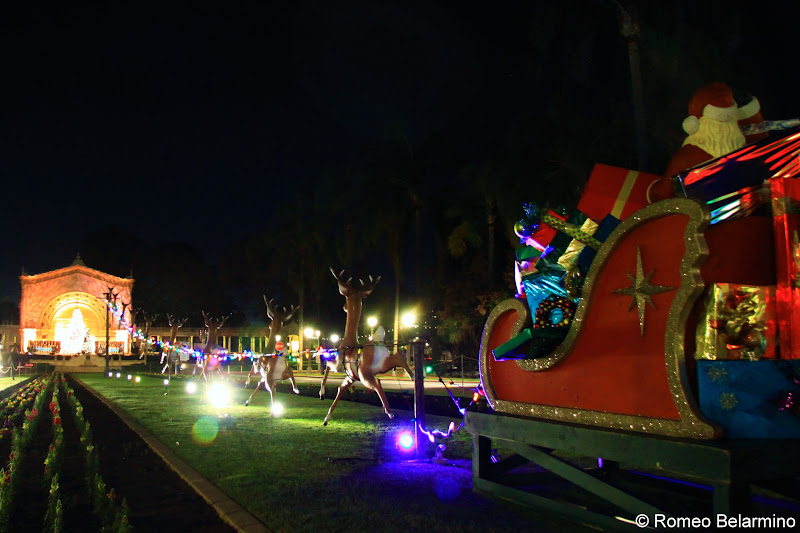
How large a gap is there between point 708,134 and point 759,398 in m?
2.09

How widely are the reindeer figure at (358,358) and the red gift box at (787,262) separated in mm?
8245

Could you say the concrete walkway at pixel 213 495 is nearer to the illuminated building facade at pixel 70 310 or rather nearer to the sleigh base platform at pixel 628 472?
the sleigh base platform at pixel 628 472

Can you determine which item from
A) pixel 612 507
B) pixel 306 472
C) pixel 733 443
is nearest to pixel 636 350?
pixel 733 443

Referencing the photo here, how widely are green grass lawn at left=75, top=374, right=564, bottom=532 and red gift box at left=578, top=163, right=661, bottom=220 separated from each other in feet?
9.10

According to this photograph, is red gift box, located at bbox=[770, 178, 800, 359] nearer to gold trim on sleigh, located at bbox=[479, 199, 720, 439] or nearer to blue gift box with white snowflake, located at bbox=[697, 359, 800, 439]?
blue gift box with white snowflake, located at bbox=[697, 359, 800, 439]

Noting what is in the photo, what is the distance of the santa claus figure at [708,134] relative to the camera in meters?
4.68

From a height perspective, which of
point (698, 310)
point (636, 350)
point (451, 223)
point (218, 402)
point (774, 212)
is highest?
point (451, 223)

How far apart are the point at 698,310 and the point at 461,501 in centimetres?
311

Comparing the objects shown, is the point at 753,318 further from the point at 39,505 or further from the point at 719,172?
the point at 39,505

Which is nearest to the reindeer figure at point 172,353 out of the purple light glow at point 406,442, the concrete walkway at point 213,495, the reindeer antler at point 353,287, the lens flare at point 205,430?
the lens flare at point 205,430

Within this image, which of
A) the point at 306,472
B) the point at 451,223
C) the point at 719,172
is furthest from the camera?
the point at 451,223

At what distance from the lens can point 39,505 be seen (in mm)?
6527

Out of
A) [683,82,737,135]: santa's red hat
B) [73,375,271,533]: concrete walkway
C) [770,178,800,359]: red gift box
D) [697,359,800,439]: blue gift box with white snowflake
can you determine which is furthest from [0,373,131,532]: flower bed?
[683,82,737,135]: santa's red hat

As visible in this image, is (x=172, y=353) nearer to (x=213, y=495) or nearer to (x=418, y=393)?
(x=418, y=393)
